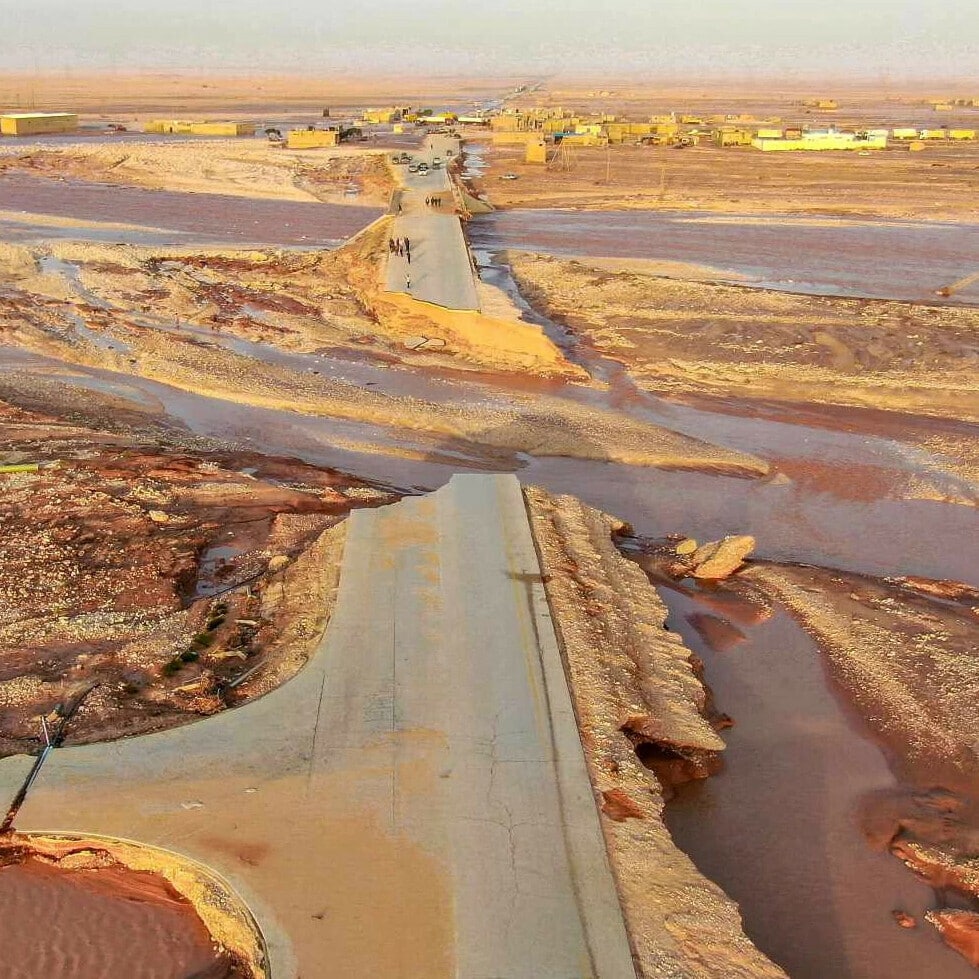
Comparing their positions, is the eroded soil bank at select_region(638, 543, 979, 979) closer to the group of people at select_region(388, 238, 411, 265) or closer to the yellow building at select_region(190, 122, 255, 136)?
the group of people at select_region(388, 238, 411, 265)

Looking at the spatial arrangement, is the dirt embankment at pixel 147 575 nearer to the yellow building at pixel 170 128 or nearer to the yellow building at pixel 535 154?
the yellow building at pixel 535 154

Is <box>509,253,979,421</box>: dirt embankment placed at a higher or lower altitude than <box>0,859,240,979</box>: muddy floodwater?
higher

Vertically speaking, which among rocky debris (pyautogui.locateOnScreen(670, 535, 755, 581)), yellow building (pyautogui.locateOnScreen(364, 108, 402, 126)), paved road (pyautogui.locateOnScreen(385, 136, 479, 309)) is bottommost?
rocky debris (pyautogui.locateOnScreen(670, 535, 755, 581))

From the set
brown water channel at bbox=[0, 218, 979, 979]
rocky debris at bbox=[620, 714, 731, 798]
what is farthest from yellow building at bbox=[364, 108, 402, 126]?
rocky debris at bbox=[620, 714, 731, 798]

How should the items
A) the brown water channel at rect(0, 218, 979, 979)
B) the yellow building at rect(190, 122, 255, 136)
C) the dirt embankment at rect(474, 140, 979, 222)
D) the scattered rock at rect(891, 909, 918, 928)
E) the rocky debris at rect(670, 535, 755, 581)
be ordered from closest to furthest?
the scattered rock at rect(891, 909, 918, 928) → the brown water channel at rect(0, 218, 979, 979) → the rocky debris at rect(670, 535, 755, 581) → the dirt embankment at rect(474, 140, 979, 222) → the yellow building at rect(190, 122, 255, 136)

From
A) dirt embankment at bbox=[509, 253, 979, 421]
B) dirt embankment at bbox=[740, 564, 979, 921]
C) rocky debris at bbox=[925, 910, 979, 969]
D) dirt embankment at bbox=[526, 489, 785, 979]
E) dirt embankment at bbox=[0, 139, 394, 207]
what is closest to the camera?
dirt embankment at bbox=[526, 489, 785, 979]

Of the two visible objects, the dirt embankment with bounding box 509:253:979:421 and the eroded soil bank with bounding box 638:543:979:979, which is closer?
the eroded soil bank with bounding box 638:543:979:979

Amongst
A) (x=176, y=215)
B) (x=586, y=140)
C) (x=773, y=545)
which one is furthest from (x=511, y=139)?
(x=773, y=545)

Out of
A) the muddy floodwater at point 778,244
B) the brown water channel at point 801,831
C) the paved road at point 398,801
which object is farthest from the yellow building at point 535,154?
the paved road at point 398,801
